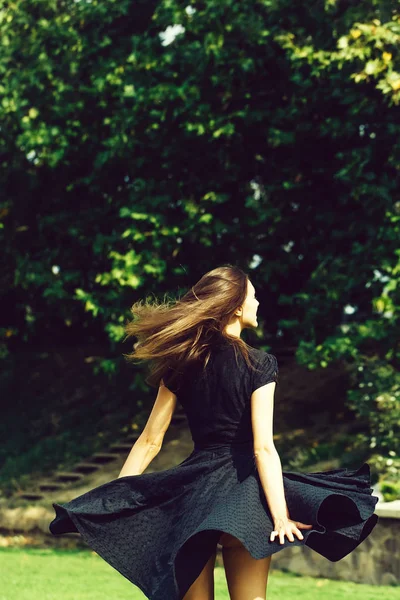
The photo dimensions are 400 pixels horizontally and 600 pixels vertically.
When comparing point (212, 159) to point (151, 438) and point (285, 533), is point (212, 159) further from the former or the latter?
point (285, 533)

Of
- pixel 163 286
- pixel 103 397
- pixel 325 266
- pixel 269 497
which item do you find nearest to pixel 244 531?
pixel 269 497

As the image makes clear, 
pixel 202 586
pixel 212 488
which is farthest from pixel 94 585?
pixel 212 488

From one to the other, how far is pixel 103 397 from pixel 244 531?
17259 mm

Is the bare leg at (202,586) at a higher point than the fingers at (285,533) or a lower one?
lower

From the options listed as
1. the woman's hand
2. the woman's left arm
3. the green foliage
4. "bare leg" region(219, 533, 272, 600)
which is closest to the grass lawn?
the green foliage

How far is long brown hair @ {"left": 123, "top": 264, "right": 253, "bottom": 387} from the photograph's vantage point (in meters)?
4.46

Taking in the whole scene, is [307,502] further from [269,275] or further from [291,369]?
[291,369]

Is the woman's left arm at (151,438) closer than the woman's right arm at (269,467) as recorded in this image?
No

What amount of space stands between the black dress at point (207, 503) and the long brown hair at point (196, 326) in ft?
0.21

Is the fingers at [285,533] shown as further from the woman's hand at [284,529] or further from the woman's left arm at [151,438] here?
the woman's left arm at [151,438]

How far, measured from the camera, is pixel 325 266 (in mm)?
14836

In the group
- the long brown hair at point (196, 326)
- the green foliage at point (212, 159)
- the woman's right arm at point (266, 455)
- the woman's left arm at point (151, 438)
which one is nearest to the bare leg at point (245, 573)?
the woman's right arm at point (266, 455)

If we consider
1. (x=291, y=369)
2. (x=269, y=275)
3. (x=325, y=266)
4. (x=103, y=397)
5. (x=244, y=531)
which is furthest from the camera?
(x=103, y=397)

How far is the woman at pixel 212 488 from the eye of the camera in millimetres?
4211
